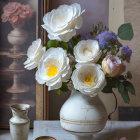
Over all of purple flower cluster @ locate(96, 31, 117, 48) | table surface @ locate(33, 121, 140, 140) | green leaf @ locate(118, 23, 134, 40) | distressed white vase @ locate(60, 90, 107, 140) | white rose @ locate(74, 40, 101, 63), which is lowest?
table surface @ locate(33, 121, 140, 140)

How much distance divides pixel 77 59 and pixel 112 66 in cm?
13

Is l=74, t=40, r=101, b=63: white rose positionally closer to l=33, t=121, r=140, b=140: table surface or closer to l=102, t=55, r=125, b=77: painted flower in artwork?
l=102, t=55, r=125, b=77: painted flower in artwork

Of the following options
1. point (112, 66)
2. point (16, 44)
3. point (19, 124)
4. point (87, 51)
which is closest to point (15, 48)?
point (16, 44)

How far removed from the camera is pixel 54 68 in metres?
0.91

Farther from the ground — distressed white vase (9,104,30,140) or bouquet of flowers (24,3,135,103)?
bouquet of flowers (24,3,135,103)

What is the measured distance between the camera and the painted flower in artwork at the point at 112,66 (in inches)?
33.7

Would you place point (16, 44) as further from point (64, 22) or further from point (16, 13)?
point (64, 22)

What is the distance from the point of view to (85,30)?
139 cm

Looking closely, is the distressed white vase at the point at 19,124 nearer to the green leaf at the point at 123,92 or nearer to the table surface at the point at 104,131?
the table surface at the point at 104,131

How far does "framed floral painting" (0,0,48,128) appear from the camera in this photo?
129cm

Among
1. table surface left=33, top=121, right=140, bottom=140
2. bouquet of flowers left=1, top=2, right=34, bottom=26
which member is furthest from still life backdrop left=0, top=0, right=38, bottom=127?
table surface left=33, top=121, right=140, bottom=140

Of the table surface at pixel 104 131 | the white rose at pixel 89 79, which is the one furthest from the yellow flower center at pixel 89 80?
the table surface at pixel 104 131

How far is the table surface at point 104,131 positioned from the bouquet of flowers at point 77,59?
0.24 meters

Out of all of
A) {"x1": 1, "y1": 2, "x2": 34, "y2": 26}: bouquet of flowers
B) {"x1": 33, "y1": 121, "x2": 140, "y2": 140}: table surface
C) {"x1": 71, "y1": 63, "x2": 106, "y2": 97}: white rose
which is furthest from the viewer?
{"x1": 1, "y1": 2, "x2": 34, "y2": 26}: bouquet of flowers
